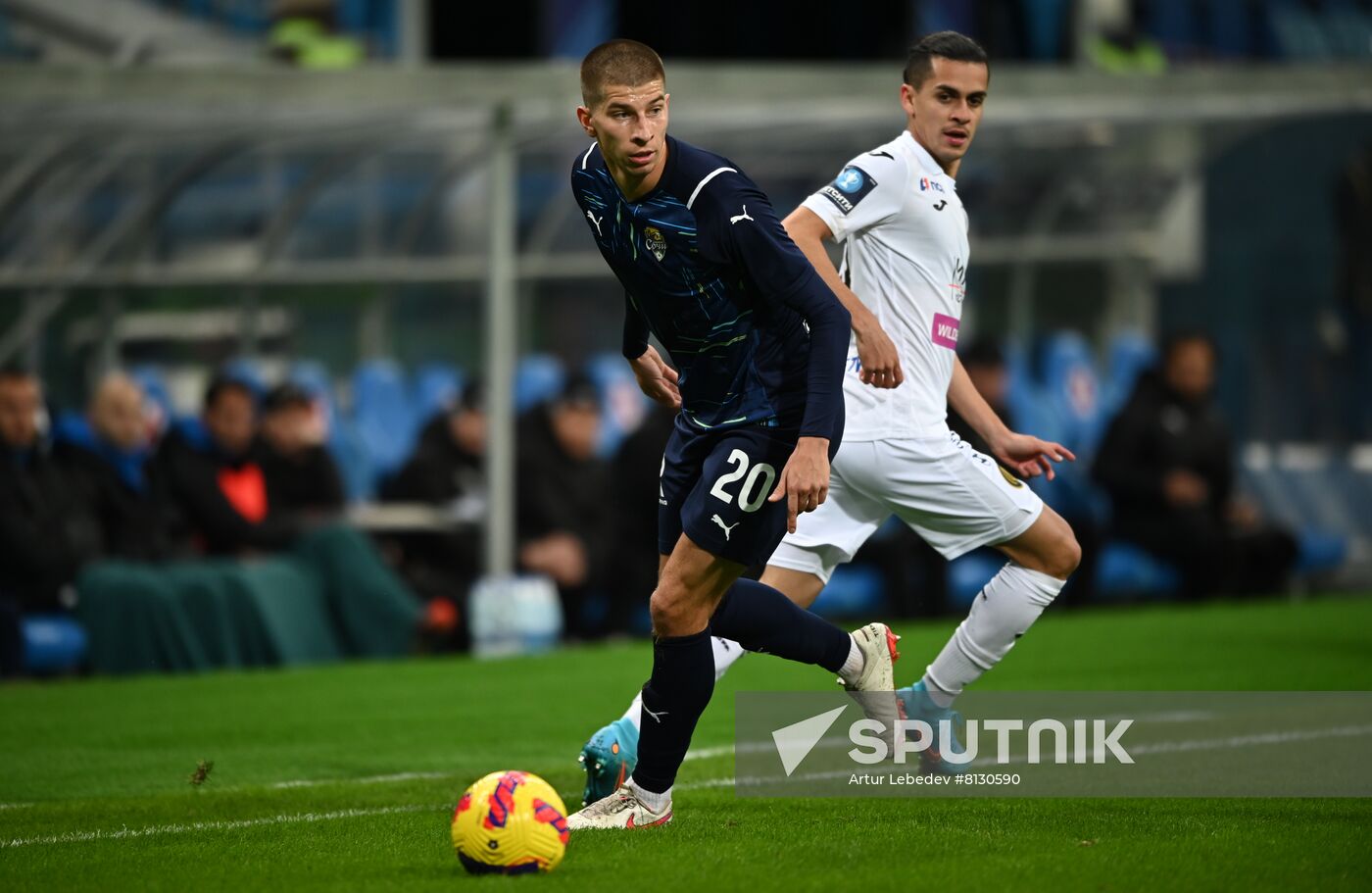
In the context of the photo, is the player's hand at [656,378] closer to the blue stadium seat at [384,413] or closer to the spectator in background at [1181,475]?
the blue stadium seat at [384,413]

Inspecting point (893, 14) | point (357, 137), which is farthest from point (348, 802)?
point (893, 14)

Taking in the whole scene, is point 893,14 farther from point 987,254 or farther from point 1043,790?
point 1043,790

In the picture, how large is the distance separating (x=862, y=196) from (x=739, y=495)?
1.25 meters

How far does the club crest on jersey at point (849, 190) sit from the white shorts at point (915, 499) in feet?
2.27

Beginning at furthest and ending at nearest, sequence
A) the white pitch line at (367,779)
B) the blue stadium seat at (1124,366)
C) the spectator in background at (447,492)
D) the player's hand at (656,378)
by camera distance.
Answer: the blue stadium seat at (1124,366) < the spectator in background at (447,492) < the white pitch line at (367,779) < the player's hand at (656,378)

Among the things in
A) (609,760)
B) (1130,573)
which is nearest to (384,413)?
(1130,573)

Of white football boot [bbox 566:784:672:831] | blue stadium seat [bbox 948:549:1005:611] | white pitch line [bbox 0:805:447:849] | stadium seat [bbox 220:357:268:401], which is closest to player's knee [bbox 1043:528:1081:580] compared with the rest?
white football boot [bbox 566:784:672:831]

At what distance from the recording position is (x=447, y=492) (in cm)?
1295

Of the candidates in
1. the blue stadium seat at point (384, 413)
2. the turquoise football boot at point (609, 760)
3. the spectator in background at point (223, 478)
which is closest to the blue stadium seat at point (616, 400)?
the blue stadium seat at point (384, 413)

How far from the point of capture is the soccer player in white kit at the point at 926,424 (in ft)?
20.0

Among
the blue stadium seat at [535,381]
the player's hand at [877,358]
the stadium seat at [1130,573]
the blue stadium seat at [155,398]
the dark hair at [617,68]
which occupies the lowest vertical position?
the stadium seat at [1130,573]

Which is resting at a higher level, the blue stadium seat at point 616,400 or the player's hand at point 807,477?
the player's hand at point 807,477

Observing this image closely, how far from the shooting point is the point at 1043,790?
612cm

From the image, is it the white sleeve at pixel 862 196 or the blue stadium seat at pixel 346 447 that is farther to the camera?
the blue stadium seat at pixel 346 447
